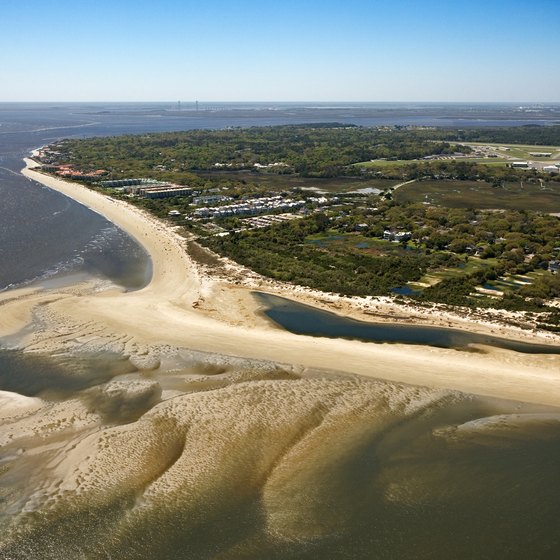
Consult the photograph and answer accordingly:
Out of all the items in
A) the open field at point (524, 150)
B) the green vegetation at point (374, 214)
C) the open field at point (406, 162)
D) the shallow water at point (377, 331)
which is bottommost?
the shallow water at point (377, 331)

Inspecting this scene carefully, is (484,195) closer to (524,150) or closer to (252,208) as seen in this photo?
(252,208)

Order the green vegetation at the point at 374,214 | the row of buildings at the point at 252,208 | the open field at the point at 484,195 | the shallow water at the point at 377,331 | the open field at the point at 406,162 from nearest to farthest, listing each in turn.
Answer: the shallow water at the point at 377,331 → the green vegetation at the point at 374,214 → the row of buildings at the point at 252,208 → the open field at the point at 484,195 → the open field at the point at 406,162

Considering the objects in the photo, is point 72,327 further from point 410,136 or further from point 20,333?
point 410,136

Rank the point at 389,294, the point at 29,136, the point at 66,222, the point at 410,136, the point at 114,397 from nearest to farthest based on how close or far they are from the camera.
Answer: the point at 114,397
the point at 389,294
the point at 66,222
the point at 410,136
the point at 29,136

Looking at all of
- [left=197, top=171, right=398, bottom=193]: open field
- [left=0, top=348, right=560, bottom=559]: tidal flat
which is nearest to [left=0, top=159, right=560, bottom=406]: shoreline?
[left=0, top=348, right=560, bottom=559]: tidal flat

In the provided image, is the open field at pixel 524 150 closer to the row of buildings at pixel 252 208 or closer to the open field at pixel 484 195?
the open field at pixel 484 195

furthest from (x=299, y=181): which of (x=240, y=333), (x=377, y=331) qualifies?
(x=240, y=333)

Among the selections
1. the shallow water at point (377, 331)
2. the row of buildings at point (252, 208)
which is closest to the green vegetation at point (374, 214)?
the row of buildings at point (252, 208)

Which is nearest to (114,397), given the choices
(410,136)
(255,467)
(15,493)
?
(15,493)
